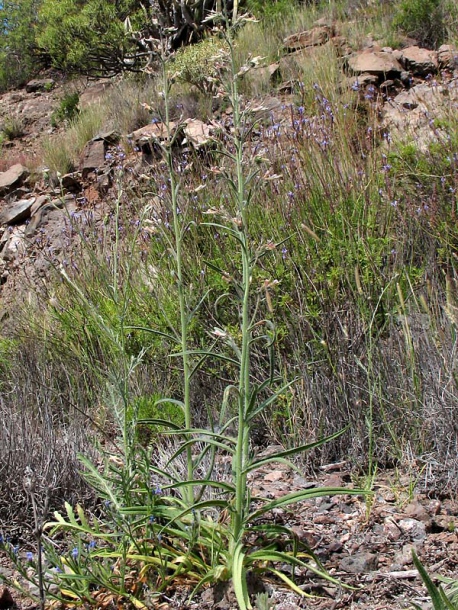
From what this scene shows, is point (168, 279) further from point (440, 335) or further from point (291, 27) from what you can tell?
point (291, 27)

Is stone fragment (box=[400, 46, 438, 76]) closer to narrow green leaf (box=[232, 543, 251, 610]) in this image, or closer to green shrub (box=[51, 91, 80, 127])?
green shrub (box=[51, 91, 80, 127])

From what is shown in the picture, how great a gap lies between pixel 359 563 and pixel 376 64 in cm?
717

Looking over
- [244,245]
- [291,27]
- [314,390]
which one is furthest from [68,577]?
[291,27]

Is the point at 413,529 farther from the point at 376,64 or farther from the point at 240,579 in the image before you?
the point at 376,64

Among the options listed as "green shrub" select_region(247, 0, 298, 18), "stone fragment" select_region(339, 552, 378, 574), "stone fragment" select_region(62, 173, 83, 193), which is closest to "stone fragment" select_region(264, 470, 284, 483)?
"stone fragment" select_region(339, 552, 378, 574)

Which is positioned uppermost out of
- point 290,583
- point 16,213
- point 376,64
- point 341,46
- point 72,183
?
point 341,46

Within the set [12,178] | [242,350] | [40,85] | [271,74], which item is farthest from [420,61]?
[40,85]

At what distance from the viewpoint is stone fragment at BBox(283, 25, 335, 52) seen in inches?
365

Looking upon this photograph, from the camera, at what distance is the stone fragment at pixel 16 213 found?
884 centimetres

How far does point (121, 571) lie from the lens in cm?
191

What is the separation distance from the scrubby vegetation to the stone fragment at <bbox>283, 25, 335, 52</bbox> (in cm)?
414

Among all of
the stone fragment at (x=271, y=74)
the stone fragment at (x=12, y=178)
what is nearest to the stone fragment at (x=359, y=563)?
the stone fragment at (x=271, y=74)

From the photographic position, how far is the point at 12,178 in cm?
975

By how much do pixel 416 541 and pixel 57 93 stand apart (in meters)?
→ 13.9
